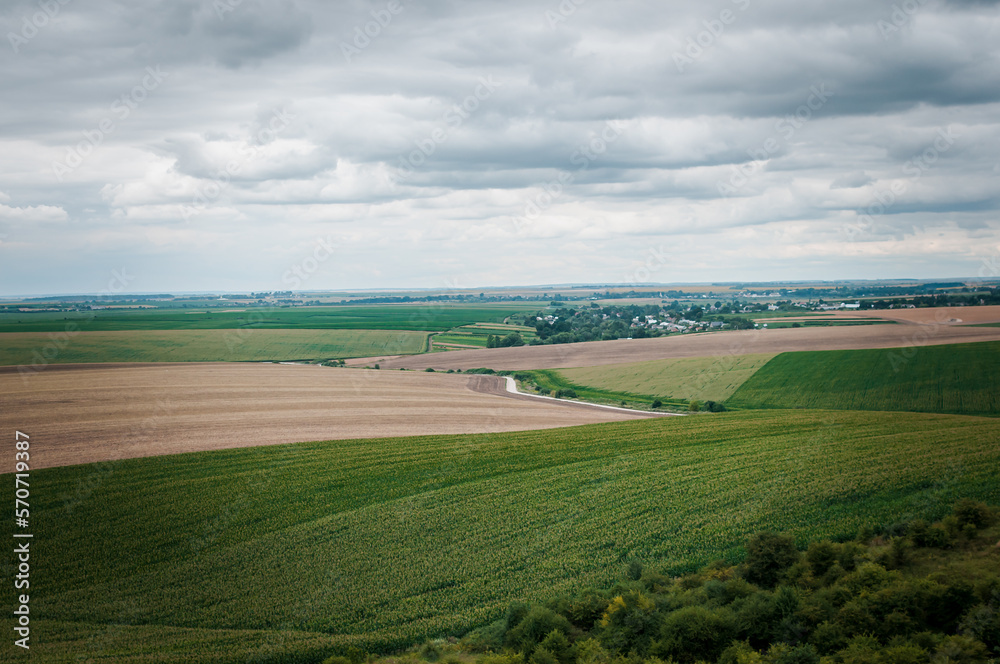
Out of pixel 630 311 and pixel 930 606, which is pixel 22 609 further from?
pixel 630 311

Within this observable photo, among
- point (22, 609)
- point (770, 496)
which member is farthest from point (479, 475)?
point (22, 609)

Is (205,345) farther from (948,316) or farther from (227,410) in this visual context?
(948,316)

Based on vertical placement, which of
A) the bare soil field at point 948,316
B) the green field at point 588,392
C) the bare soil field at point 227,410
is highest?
the bare soil field at point 948,316

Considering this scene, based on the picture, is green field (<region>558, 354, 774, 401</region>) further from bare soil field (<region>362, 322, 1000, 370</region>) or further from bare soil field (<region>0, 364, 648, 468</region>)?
bare soil field (<region>0, 364, 648, 468</region>)

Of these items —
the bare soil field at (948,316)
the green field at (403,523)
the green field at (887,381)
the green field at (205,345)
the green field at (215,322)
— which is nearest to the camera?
the green field at (403,523)

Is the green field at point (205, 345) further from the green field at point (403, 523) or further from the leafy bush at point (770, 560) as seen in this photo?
the leafy bush at point (770, 560)

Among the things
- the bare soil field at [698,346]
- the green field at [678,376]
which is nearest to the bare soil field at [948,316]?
the bare soil field at [698,346]
